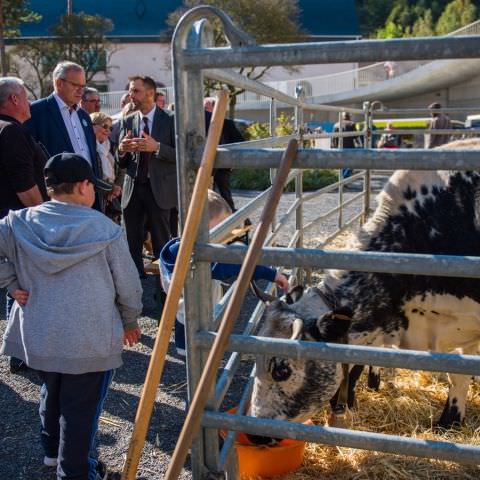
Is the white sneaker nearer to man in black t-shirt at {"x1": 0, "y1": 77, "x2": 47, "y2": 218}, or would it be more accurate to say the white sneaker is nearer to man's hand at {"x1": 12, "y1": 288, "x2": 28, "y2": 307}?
man's hand at {"x1": 12, "y1": 288, "x2": 28, "y2": 307}

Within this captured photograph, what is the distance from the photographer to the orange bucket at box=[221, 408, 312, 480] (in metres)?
3.05

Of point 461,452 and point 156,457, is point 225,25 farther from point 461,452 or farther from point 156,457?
point 156,457

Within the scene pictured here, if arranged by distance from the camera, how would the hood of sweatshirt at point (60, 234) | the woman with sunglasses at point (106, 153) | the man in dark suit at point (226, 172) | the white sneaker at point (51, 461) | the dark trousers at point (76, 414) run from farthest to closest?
the man in dark suit at point (226, 172) < the woman with sunglasses at point (106, 153) < the white sneaker at point (51, 461) < the dark trousers at point (76, 414) < the hood of sweatshirt at point (60, 234)

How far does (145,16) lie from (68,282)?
152ft

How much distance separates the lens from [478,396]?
160 inches

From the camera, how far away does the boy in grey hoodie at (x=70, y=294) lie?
8.48ft

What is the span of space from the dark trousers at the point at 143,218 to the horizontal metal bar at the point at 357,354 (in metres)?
3.32

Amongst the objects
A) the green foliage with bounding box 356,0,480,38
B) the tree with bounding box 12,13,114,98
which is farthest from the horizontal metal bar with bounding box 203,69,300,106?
the green foliage with bounding box 356,0,480,38

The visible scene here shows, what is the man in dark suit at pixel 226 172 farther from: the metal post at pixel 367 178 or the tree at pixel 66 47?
the tree at pixel 66 47

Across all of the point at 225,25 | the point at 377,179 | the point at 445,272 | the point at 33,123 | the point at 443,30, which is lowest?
the point at 377,179

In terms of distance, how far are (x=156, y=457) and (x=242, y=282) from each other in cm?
177

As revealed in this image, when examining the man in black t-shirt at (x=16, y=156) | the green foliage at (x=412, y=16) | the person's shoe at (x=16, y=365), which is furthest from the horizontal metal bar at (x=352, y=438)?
the green foliage at (x=412, y=16)

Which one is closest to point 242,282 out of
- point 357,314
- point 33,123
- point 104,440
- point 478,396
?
point 357,314

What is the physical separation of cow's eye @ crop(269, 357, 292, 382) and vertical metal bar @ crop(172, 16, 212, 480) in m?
0.59
